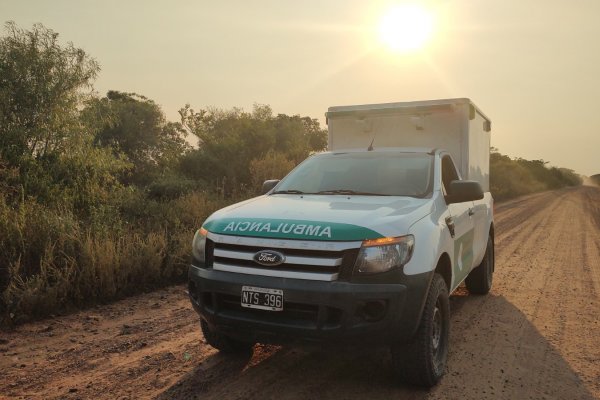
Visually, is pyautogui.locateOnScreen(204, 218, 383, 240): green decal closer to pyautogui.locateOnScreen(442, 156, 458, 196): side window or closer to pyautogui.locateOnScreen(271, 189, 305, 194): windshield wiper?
pyautogui.locateOnScreen(271, 189, 305, 194): windshield wiper

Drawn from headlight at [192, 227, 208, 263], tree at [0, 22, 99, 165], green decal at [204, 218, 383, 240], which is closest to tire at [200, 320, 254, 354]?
headlight at [192, 227, 208, 263]

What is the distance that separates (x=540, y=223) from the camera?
1507cm

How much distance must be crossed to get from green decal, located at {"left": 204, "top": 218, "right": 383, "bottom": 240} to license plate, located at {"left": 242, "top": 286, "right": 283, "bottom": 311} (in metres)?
0.35

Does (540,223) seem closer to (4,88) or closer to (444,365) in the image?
(444,365)

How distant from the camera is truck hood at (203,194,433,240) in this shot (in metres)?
3.01

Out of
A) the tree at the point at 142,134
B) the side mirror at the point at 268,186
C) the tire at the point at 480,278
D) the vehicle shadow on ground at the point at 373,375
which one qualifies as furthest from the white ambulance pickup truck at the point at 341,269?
the tree at the point at 142,134

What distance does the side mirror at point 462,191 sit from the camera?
4047mm

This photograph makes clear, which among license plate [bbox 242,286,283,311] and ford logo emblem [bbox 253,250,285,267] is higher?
ford logo emblem [bbox 253,250,285,267]

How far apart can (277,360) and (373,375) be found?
31.8 inches

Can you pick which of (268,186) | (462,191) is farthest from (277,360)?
(462,191)

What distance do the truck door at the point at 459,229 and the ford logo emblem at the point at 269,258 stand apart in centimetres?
162

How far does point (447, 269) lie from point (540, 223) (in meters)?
12.9

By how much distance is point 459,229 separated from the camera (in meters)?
4.36

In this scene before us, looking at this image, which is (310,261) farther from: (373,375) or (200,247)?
(373,375)
